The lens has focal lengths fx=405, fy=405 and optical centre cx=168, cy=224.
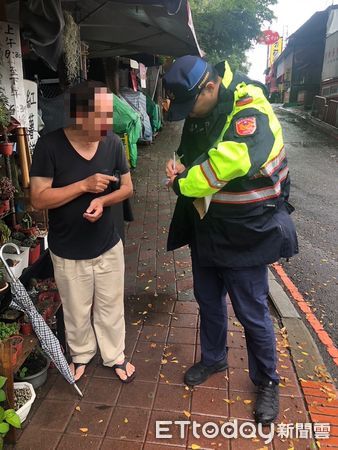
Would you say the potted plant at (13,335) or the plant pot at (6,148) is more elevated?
the plant pot at (6,148)

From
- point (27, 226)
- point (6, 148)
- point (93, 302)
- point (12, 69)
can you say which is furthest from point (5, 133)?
point (93, 302)

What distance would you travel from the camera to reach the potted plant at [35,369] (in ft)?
9.37

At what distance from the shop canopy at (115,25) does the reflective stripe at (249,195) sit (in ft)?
4.79

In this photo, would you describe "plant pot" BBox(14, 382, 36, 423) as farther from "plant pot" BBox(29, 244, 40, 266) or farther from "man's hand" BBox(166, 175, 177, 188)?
"man's hand" BBox(166, 175, 177, 188)

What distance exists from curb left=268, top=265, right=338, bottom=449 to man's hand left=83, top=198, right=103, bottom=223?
194 centimetres

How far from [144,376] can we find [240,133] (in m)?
1.94

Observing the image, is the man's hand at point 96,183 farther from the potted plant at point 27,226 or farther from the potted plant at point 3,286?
the potted plant at point 27,226

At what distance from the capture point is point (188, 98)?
2.34 m

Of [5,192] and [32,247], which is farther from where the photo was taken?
[32,247]

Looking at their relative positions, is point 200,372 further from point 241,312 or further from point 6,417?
point 6,417

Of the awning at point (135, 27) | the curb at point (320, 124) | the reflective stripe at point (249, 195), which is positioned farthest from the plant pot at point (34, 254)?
the curb at point (320, 124)

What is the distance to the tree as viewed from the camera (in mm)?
17719

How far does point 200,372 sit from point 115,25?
4.58 meters

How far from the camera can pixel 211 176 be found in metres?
2.25
